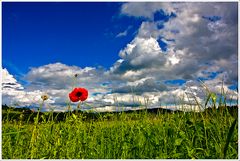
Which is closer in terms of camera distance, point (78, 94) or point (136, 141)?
point (78, 94)

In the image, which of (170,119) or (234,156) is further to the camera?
(170,119)

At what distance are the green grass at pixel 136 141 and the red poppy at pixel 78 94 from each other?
0.25 meters

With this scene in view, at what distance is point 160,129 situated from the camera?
16.3 ft

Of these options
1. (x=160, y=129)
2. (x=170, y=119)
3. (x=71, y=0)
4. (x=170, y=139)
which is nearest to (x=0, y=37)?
(x=71, y=0)

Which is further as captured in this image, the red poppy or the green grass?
the red poppy

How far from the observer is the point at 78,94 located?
373 centimetres

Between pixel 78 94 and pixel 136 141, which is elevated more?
Answer: pixel 78 94

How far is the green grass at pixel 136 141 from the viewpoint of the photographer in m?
3.40

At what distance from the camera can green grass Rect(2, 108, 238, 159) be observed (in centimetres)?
340

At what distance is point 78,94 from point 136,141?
1065mm

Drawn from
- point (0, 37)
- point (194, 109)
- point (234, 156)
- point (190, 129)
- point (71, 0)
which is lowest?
point (234, 156)

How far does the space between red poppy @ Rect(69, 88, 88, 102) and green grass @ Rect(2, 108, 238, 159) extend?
0.25m

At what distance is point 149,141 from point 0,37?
2049mm

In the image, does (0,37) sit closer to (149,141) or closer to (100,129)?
(149,141)
